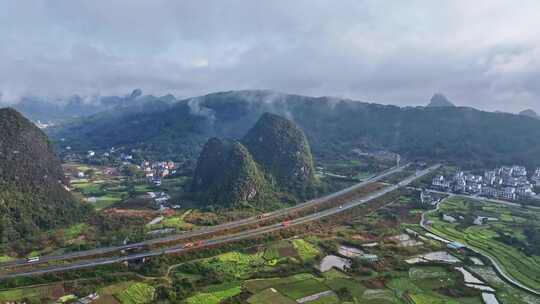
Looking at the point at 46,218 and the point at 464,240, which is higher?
the point at 46,218

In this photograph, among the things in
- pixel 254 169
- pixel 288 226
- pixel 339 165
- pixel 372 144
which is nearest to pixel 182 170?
pixel 254 169

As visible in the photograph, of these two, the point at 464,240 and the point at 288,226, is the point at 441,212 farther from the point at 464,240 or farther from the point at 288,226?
the point at 288,226

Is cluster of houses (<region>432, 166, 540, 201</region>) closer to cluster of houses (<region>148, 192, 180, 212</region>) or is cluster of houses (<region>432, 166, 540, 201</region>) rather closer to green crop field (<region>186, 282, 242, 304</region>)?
cluster of houses (<region>148, 192, 180, 212</region>)

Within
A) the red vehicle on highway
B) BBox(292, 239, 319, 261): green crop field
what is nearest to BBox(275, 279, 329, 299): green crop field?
BBox(292, 239, 319, 261): green crop field

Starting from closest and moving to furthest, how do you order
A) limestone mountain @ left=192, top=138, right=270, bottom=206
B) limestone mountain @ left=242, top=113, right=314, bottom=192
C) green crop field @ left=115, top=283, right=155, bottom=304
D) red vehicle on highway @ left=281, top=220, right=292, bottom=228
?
green crop field @ left=115, top=283, right=155, bottom=304
red vehicle on highway @ left=281, top=220, right=292, bottom=228
limestone mountain @ left=192, top=138, right=270, bottom=206
limestone mountain @ left=242, top=113, right=314, bottom=192

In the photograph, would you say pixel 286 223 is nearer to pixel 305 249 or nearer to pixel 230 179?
pixel 305 249

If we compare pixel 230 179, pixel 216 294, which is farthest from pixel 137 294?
pixel 230 179
